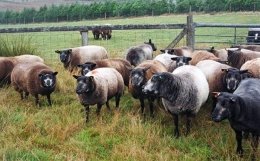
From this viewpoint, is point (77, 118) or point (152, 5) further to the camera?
point (152, 5)

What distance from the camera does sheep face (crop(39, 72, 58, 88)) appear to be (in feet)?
29.1

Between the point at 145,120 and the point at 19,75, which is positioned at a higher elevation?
the point at 19,75

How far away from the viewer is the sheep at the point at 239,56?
1004 cm

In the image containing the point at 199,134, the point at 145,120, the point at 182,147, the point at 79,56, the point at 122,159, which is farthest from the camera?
the point at 79,56

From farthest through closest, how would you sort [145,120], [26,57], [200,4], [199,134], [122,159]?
[200,4], [26,57], [145,120], [199,134], [122,159]

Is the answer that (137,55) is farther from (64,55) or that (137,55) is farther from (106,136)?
(106,136)

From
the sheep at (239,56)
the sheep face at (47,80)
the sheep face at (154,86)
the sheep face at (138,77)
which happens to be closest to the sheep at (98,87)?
the sheep face at (138,77)

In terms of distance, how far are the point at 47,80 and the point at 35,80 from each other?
38cm

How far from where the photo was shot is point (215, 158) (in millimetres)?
5922

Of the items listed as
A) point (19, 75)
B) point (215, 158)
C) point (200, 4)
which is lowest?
point (215, 158)

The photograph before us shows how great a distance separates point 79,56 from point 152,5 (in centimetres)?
4522

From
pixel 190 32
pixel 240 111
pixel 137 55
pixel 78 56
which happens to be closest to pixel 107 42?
pixel 78 56

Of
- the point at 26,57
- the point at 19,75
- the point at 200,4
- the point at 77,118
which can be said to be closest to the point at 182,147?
the point at 77,118

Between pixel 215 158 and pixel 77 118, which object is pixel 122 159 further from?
pixel 77 118
